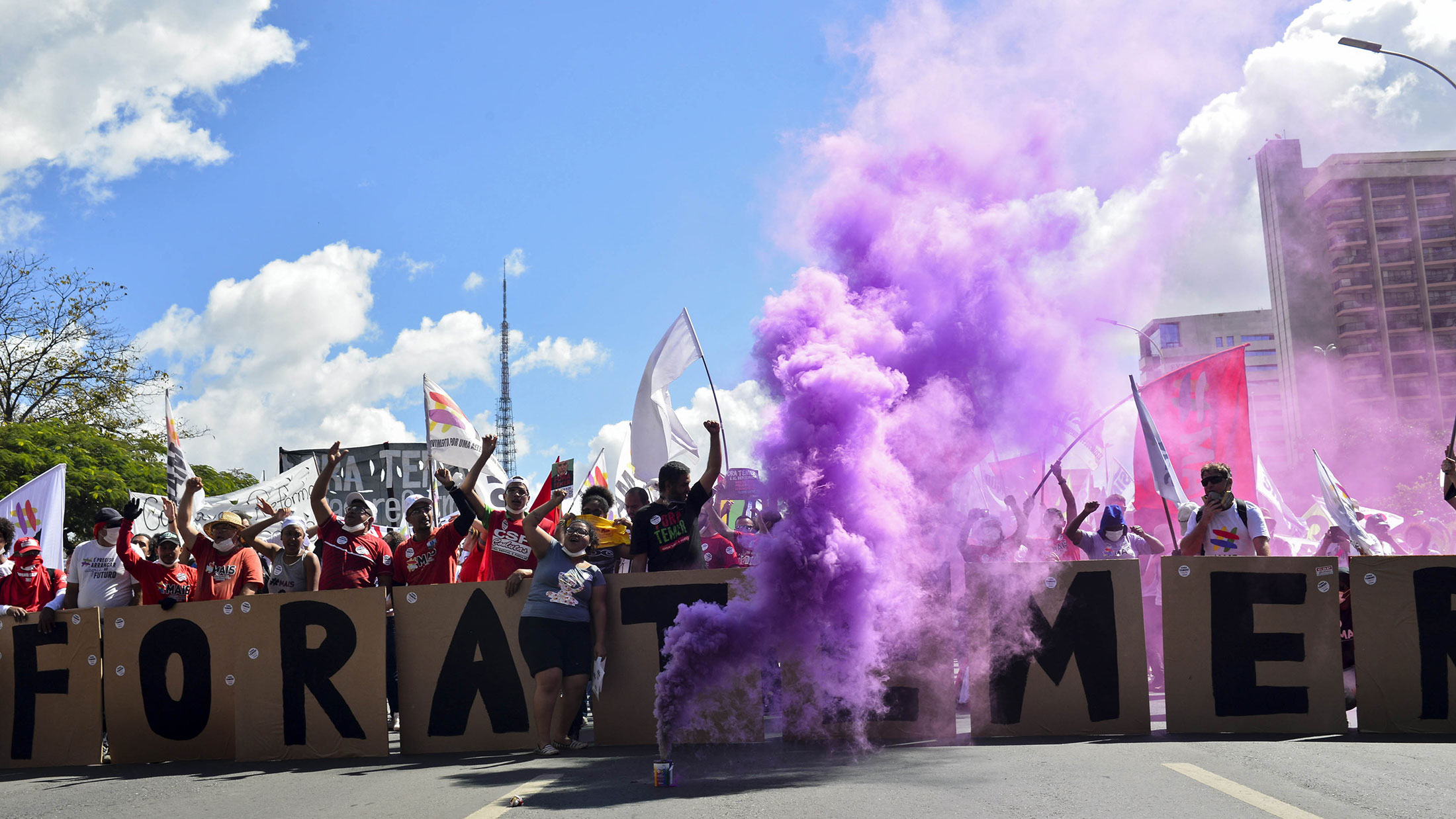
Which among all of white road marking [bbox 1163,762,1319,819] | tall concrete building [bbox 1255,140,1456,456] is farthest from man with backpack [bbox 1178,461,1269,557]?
tall concrete building [bbox 1255,140,1456,456]

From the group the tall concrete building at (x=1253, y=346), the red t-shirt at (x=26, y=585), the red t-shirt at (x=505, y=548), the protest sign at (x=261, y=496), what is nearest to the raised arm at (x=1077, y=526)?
the red t-shirt at (x=505, y=548)

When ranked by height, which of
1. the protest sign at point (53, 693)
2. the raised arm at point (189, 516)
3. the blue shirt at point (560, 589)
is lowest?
the protest sign at point (53, 693)

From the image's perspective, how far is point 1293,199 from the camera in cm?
6931

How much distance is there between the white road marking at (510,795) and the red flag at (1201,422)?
8545 millimetres

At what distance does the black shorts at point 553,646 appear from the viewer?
24.6 ft

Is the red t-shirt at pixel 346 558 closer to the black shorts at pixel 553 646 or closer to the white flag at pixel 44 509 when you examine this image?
the black shorts at pixel 553 646

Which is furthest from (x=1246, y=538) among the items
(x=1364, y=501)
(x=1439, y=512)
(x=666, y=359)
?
(x=1364, y=501)

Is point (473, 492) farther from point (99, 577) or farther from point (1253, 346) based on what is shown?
point (1253, 346)

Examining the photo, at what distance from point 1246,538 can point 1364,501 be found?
44.7 meters

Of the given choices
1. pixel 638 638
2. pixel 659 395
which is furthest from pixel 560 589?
pixel 659 395

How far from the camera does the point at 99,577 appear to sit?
923 centimetres

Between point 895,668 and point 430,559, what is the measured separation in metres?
A: 4.29

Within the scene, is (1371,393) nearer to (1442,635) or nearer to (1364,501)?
(1364,501)

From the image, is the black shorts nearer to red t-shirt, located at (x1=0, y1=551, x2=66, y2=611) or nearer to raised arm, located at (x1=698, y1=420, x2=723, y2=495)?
raised arm, located at (x1=698, y1=420, x2=723, y2=495)
